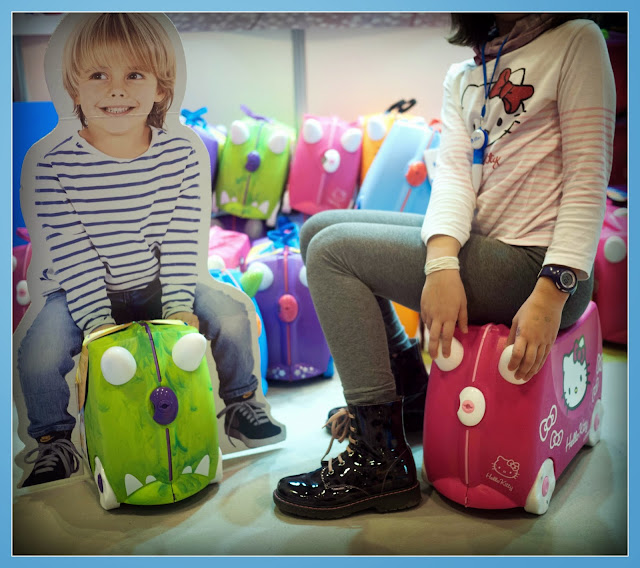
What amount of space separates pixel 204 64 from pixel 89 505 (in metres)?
1.11

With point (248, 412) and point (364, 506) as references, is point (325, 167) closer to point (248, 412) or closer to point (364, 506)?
point (248, 412)

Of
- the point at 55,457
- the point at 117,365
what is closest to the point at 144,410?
the point at 117,365

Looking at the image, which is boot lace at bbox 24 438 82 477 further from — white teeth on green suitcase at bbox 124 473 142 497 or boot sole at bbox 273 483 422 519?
boot sole at bbox 273 483 422 519

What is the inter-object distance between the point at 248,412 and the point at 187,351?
22 centimetres

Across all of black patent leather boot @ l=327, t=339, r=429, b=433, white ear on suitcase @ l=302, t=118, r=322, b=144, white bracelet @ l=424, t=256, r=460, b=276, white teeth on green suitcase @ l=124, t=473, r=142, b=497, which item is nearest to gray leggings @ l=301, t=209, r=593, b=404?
white bracelet @ l=424, t=256, r=460, b=276

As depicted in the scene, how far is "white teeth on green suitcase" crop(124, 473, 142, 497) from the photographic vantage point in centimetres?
99

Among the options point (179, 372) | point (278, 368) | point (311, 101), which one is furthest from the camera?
point (311, 101)

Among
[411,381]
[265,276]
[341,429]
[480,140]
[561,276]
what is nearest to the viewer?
[561,276]

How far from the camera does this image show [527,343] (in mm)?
884

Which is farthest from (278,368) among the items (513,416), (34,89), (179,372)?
(34,89)

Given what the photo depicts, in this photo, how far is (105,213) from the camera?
1.00m

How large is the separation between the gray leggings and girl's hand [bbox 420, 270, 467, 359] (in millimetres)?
29

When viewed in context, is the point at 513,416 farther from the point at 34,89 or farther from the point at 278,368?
the point at 34,89

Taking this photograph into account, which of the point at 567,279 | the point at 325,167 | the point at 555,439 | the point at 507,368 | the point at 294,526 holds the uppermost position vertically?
the point at 325,167
